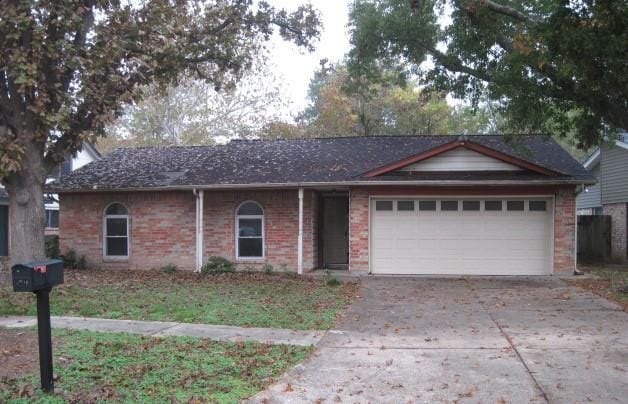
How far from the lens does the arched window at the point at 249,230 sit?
1742 centimetres

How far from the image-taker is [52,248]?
62.0ft

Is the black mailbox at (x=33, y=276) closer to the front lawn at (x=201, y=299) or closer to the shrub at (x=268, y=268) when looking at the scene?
the front lawn at (x=201, y=299)

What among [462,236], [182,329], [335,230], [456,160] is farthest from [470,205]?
[182,329]

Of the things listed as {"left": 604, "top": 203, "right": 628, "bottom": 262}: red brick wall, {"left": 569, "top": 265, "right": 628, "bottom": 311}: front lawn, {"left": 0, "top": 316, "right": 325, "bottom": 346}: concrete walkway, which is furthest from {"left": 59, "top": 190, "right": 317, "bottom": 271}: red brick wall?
{"left": 604, "top": 203, "right": 628, "bottom": 262}: red brick wall

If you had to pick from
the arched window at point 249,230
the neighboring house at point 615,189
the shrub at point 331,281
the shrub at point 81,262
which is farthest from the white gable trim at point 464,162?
the shrub at point 81,262

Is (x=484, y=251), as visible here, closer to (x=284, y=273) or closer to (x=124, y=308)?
(x=284, y=273)

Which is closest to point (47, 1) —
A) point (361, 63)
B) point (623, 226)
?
point (361, 63)

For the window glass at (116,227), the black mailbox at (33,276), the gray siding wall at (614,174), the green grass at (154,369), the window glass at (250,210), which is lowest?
the green grass at (154,369)

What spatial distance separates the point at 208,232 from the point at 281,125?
19878 mm

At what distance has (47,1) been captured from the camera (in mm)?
11586

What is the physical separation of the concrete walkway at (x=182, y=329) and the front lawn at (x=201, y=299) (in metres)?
0.38

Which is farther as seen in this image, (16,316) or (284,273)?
(284,273)

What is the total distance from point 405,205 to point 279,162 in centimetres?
432

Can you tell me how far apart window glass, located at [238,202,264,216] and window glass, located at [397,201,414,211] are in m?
4.15
